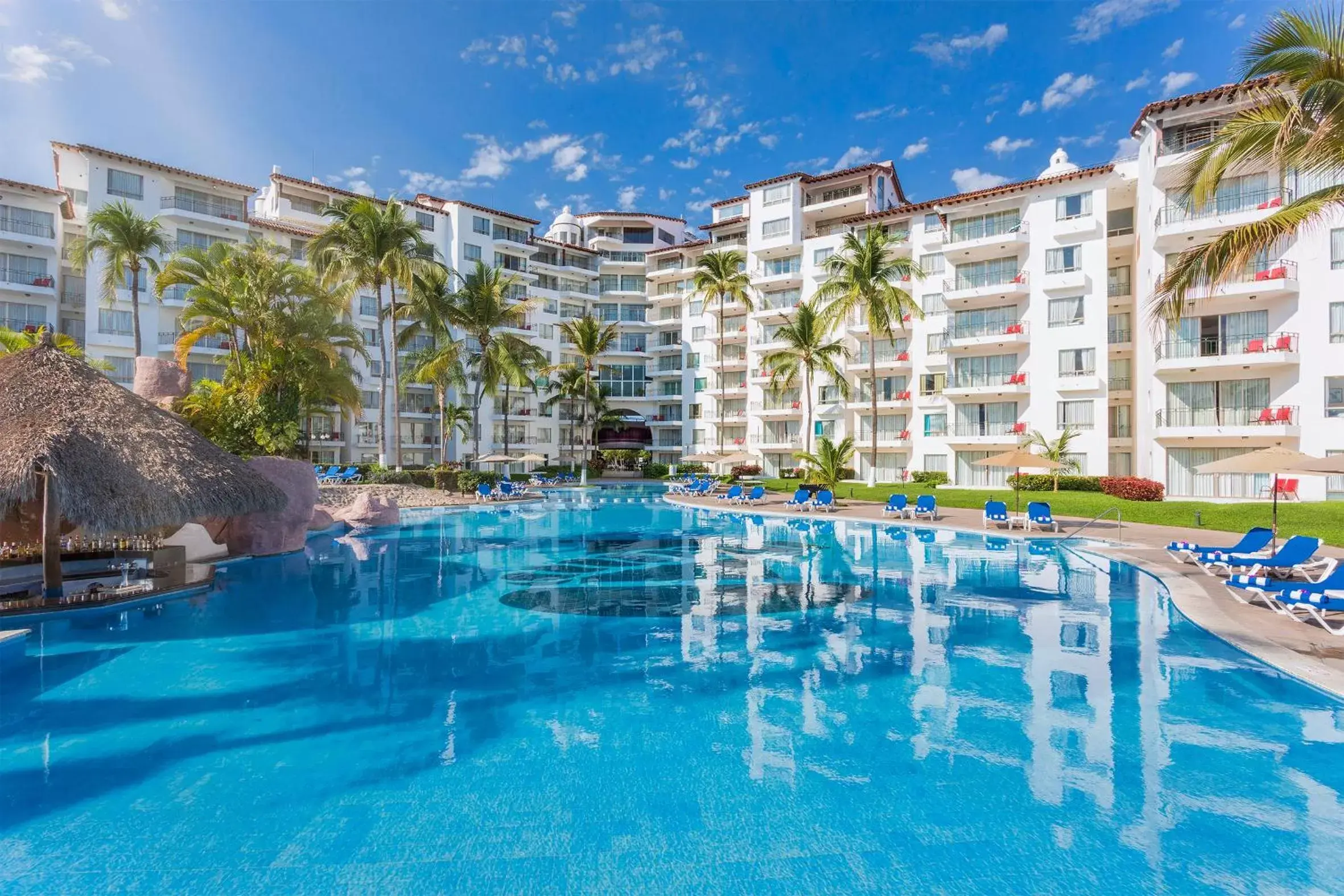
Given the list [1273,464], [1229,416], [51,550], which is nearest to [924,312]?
[1229,416]

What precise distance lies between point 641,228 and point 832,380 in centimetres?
2971

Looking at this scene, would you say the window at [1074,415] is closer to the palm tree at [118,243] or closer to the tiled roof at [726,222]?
the tiled roof at [726,222]

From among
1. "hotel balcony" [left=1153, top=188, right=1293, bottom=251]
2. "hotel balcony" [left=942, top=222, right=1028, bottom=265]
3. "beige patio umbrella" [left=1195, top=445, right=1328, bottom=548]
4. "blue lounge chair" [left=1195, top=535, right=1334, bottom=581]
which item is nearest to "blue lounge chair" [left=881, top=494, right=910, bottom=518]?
"beige patio umbrella" [left=1195, top=445, right=1328, bottom=548]

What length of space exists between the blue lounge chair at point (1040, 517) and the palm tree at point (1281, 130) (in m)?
13.3

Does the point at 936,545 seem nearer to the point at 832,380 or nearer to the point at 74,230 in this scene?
the point at 832,380

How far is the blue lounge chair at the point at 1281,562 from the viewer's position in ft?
39.2

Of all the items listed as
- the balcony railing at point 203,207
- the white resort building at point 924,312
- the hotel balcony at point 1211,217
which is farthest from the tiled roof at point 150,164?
the hotel balcony at point 1211,217

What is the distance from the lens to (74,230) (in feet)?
133

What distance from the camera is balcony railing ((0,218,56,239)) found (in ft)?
121

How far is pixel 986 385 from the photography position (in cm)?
3609

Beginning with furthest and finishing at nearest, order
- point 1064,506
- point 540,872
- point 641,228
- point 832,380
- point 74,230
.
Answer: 1. point 641,228
2. point 832,380
3. point 74,230
4. point 1064,506
5. point 540,872

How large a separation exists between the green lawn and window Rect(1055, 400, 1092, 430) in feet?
15.0

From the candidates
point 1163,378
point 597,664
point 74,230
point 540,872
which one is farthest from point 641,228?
point 540,872

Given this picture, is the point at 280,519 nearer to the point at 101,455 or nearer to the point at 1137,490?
the point at 101,455
